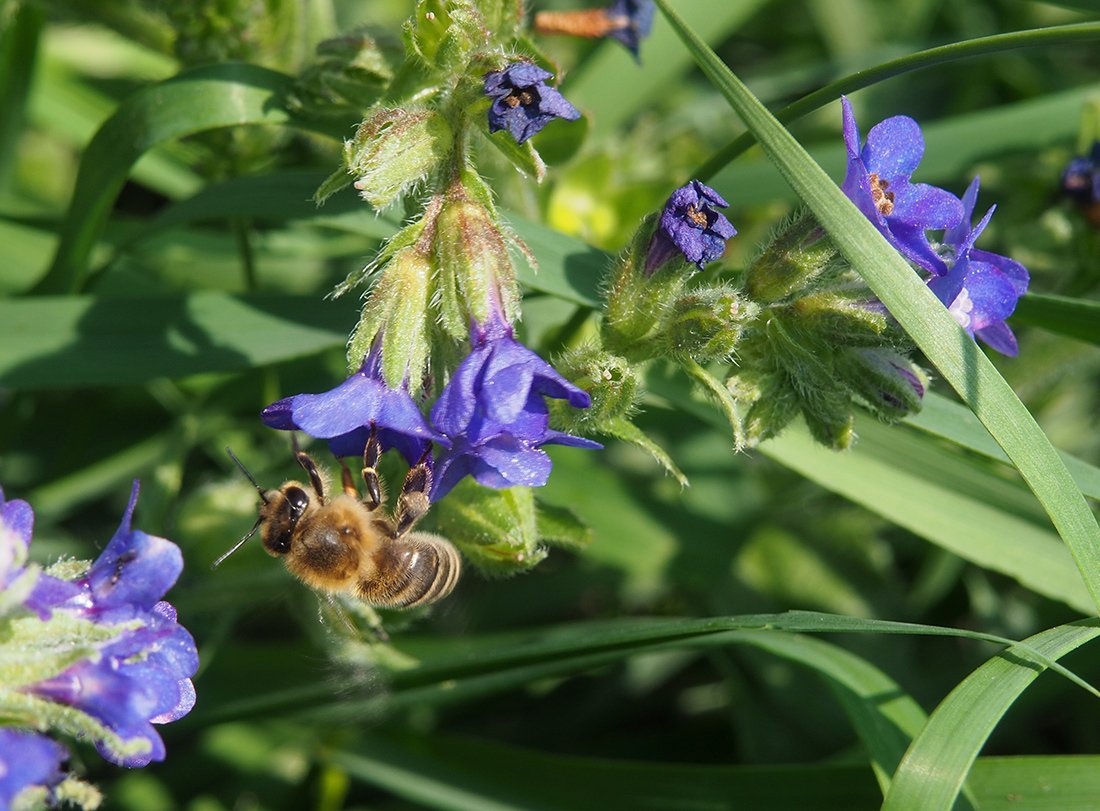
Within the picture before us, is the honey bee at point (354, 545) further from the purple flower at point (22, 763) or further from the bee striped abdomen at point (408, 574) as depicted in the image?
the purple flower at point (22, 763)

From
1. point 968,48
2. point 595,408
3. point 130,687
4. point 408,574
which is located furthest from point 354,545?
point 968,48

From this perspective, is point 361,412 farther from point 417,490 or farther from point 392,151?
point 392,151

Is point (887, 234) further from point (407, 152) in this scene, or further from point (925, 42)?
point (925, 42)

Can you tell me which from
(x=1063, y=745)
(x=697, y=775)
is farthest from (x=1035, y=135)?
(x=697, y=775)

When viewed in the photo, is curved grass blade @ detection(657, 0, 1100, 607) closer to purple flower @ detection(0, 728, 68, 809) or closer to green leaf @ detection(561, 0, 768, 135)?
purple flower @ detection(0, 728, 68, 809)

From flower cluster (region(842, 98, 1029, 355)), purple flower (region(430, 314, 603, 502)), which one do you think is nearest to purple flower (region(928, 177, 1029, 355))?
flower cluster (region(842, 98, 1029, 355))
